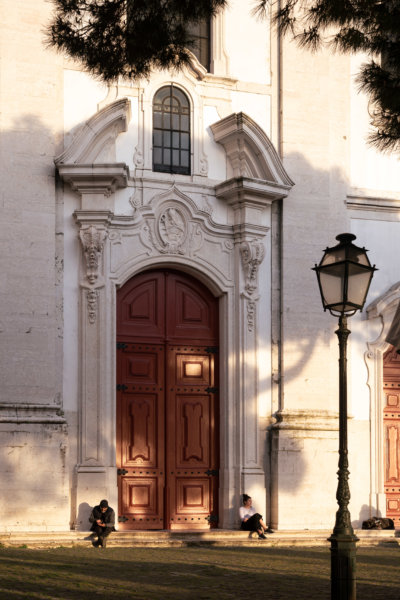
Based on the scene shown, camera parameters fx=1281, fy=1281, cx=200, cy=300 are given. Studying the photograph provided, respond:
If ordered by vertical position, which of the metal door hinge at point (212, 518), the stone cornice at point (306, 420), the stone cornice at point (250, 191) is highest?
the stone cornice at point (250, 191)

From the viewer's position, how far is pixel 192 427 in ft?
67.7

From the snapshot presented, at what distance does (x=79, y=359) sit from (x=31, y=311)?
107 cm

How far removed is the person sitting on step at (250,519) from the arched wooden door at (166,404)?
2.73ft

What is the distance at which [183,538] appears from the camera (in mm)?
18984

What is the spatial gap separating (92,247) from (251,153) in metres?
3.22

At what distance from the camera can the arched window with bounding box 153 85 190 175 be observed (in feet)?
67.9

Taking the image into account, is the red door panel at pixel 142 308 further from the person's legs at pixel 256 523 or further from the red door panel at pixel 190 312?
the person's legs at pixel 256 523

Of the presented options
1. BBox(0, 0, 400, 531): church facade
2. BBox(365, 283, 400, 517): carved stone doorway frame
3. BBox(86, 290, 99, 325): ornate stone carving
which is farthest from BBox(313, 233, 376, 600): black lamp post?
BBox(365, 283, 400, 517): carved stone doorway frame

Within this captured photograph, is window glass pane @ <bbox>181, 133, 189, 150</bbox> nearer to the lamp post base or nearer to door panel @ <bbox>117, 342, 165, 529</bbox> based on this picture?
door panel @ <bbox>117, 342, 165, 529</bbox>

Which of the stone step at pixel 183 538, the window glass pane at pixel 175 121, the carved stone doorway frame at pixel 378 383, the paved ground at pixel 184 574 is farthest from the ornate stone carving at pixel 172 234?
the paved ground at pixel 184 574

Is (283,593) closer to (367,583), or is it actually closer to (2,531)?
(367,583)

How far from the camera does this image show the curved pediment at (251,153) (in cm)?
2069

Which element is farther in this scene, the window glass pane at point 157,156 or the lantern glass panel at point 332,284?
the window glass pane at point 157,156

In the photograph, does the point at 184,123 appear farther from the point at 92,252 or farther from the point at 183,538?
the point at 183,538
